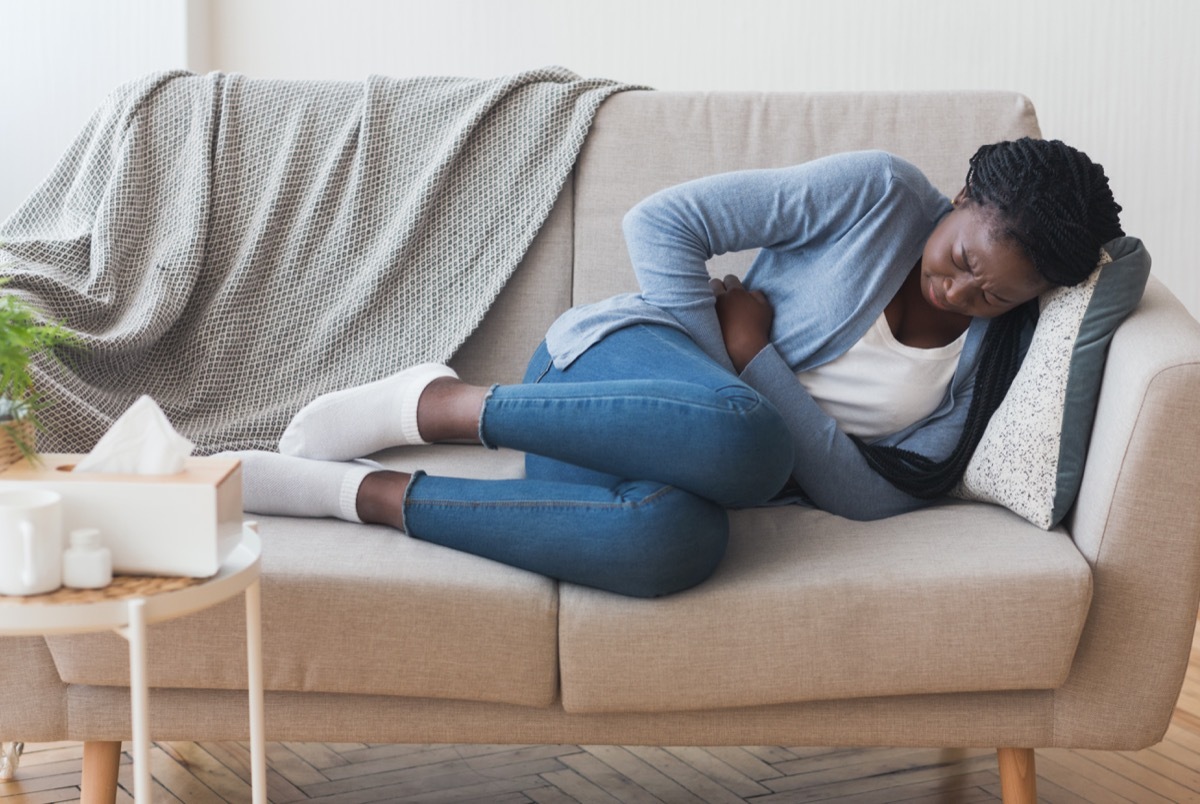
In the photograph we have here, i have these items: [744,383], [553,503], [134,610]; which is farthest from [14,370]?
[744,383]

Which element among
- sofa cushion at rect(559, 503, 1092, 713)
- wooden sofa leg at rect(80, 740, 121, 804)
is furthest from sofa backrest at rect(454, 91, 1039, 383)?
wooden sofa leg at rect(80, 740, 121, 804)

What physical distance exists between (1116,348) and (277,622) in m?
0.99

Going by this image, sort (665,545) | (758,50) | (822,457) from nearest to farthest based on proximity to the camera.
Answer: (665,545), (822,457), (758,50)

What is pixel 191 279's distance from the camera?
183 centimetres

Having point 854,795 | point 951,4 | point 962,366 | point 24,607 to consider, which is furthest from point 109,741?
point 951,4

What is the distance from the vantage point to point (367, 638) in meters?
1.34

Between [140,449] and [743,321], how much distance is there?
2.80ft

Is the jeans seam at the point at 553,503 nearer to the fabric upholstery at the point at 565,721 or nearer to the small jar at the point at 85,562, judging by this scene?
the fabric upholstery at the point at 565,721

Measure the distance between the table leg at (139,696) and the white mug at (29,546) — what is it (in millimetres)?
69

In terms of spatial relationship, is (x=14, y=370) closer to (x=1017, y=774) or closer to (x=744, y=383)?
(x=744, y=383)

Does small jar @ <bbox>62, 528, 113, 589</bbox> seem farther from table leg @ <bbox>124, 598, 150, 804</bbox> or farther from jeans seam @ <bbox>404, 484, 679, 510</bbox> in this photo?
jeans seam @ <bbox>404, 484, 679, 510</bbox>

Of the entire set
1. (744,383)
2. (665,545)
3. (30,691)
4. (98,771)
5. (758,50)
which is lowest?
(98,771)

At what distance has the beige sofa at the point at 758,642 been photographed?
1.34 metres

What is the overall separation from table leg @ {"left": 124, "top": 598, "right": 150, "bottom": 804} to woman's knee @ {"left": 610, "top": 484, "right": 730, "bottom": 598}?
0.54 metres
